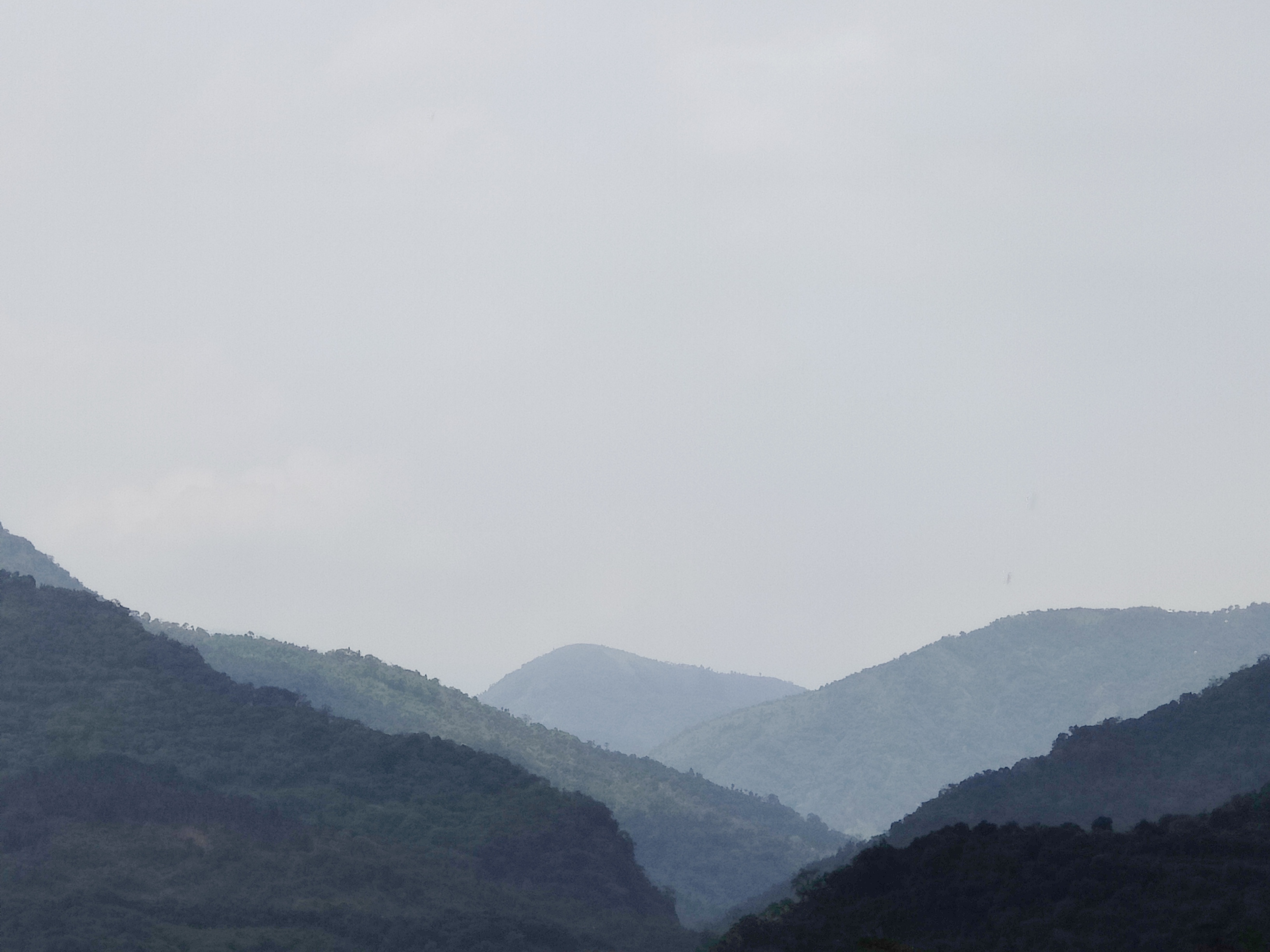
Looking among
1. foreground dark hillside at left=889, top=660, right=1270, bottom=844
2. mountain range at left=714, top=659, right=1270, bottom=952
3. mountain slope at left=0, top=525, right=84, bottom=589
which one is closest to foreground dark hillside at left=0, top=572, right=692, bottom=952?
foreground dark hillside at left=889, top=660, right=1270, bottom=844

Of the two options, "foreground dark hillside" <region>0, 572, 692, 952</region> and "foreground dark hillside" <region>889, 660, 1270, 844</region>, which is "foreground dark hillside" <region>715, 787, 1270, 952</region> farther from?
"foreground dark hillside" <region>889, 660, 1270, 844</region>

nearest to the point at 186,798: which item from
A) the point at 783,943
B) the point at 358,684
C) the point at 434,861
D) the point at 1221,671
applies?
the point at 434,861

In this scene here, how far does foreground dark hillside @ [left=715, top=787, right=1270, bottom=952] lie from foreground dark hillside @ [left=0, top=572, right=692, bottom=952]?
69.2 feet

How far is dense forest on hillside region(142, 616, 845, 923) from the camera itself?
10731cm

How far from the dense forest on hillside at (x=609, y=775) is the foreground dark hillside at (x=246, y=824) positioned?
29.1 m

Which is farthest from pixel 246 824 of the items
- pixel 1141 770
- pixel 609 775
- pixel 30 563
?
Answer: pixel 30 563

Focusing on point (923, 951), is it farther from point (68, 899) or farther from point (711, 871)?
point (711, 871)

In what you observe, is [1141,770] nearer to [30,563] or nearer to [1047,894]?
[1047,894]

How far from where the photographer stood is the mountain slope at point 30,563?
415 ft

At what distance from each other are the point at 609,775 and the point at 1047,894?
94.8 metres

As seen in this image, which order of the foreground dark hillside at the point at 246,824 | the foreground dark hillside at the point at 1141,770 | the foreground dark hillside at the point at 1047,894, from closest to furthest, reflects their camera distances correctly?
the foreground dark hillside at the point at 1047,894 < the foreground dark hillside at the point at 246,824 < the foreground dark hillside at the point at 1141,770

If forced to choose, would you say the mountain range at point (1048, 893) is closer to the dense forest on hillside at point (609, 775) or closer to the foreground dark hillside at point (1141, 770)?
the foreground dark hillside at point (1141, 770)

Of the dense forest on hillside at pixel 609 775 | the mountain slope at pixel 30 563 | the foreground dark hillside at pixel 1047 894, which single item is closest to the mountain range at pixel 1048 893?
the foreground dark hillside at pixel 1047 894

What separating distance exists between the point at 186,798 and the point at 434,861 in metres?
12.3
